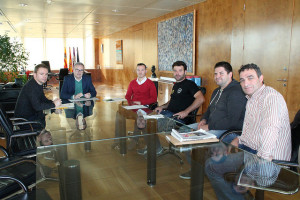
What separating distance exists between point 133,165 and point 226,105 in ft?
3.95

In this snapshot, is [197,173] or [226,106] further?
[226,106]

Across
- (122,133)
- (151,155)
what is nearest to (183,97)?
(151,155)

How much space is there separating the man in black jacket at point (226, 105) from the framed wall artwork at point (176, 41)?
10.3ft

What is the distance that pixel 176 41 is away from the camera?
6.46m

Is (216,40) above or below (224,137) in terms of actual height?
above

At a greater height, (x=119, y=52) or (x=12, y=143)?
(x=119, y=52)

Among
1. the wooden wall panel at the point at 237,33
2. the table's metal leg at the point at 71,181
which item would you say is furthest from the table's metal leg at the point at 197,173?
the wooden wall panel at the point at 237,33

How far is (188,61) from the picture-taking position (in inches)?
237

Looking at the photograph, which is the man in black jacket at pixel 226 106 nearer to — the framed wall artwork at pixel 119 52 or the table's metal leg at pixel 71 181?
the table's metal leg at pixel 71 181

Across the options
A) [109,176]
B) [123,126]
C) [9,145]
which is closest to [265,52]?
[123,126]

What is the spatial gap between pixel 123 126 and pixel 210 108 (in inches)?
42.1

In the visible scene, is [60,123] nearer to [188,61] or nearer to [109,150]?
[109,150]

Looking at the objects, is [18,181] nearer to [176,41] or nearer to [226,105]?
[226,105]

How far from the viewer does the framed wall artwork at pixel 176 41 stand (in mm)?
5867
